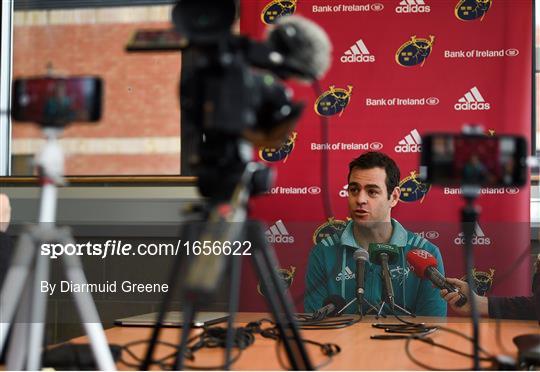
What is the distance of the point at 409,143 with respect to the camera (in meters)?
3.58

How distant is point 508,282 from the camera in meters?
3.40

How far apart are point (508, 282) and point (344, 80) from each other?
3.94ft

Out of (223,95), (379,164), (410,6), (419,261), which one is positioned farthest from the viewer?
(410,6)

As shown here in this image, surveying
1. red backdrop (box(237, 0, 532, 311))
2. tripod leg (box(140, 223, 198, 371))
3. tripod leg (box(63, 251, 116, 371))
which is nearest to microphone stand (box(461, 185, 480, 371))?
tripod leg (box(140, 223, 198, 371))

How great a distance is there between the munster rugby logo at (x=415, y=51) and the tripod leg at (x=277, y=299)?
8.25 ft

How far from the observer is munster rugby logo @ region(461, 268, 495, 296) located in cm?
348

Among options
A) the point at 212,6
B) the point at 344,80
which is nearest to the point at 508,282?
the point at 344,80

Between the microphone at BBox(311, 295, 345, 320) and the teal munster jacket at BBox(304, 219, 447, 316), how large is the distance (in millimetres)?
278

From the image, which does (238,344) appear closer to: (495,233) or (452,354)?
(452,354)

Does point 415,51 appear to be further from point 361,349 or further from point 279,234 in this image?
point 361,349

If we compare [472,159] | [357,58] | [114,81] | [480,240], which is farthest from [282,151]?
[472,159]

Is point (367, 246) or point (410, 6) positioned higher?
point (410, 6)

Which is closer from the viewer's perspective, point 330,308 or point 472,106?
point 330,308

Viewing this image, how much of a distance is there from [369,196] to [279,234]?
655mm
